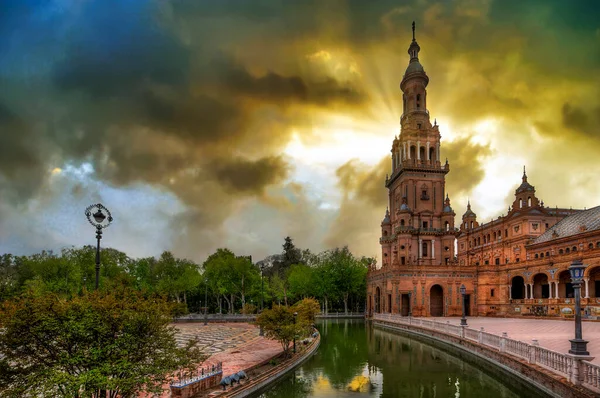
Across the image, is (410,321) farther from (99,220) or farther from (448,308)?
(99,220)

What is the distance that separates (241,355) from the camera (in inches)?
961

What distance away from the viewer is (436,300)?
54125mm

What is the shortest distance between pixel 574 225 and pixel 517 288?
36.2ft

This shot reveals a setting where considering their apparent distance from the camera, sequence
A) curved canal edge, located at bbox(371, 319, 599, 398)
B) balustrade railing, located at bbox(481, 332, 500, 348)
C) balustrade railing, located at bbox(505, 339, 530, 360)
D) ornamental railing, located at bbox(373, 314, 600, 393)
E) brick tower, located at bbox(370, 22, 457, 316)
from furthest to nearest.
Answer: brick tower, located at bbox(370, 22, 457, 316) → balustrade railing, located at bbox(481, 332, 500, 348) → balustrade railing, located at bbox(505, 339, 530, 360) → curved canal edge, located at bbox(371, 319, 599, 398) → ornamental railing, located at bbox(373, 314, 600, 393)

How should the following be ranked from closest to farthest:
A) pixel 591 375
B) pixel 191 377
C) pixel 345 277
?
pixel 591 375
pixel 191 377
pixel 345 277

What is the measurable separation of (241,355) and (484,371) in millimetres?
13802

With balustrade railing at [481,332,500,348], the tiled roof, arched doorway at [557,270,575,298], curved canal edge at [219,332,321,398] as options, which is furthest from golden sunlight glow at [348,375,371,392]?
the tiled roof

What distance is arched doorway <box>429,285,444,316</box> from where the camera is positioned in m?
53.4

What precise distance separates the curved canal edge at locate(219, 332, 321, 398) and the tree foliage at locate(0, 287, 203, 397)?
5765 millimetres

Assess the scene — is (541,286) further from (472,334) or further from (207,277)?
(207,277)

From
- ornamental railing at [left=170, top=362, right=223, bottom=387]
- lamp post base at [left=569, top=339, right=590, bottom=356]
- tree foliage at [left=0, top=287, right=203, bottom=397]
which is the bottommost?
ornamental railing at [left=170, top=362, right=223, bottom=387]

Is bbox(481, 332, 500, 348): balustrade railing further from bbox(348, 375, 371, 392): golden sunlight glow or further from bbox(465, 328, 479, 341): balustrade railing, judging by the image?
bbox(348, 375, 371, 392): golden sunlight glow

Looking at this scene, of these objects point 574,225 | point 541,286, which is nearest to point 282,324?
point 541,286

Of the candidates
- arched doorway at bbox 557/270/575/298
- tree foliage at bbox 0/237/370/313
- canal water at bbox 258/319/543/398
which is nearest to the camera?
canal water at bbox 258/319/543/398
